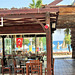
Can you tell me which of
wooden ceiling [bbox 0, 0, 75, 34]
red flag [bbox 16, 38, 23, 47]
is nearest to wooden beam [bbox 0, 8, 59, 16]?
wooden ceiling [bbox 0, 0, 75, 34]

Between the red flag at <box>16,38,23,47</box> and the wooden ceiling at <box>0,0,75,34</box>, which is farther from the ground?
the wooden ceiling at <box>0,0,75,34</box>

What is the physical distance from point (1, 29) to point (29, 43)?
1920 millimetres

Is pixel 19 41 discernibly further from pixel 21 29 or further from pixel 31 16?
pixel 31 16

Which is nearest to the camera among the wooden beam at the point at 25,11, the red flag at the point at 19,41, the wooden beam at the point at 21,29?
the wooden beam at the point at 25,11

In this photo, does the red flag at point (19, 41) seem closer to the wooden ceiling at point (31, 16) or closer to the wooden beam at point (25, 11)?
the wooden ceiling at point (31, 16)

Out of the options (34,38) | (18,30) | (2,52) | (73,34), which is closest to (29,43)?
(34,38)

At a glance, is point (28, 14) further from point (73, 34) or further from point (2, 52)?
point (73, 34)

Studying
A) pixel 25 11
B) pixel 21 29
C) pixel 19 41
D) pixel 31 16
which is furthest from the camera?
pixel 19 41

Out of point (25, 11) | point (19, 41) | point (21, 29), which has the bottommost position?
point (19, 41)

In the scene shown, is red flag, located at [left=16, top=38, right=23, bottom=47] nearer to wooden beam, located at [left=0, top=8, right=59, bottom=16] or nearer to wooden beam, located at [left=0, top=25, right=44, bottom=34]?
wooden beam, located at [left=0, top=25, right=44, bottom=34]

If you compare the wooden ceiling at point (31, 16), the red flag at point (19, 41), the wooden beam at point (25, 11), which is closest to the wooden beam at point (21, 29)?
the wooden ceiling at point (31, 16)

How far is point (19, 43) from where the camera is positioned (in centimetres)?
945

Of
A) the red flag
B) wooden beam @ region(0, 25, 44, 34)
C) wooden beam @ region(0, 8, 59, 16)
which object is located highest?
wooden beam @ region(0, 8, 59, 16)

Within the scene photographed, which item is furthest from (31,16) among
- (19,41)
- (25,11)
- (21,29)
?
(19,41)
